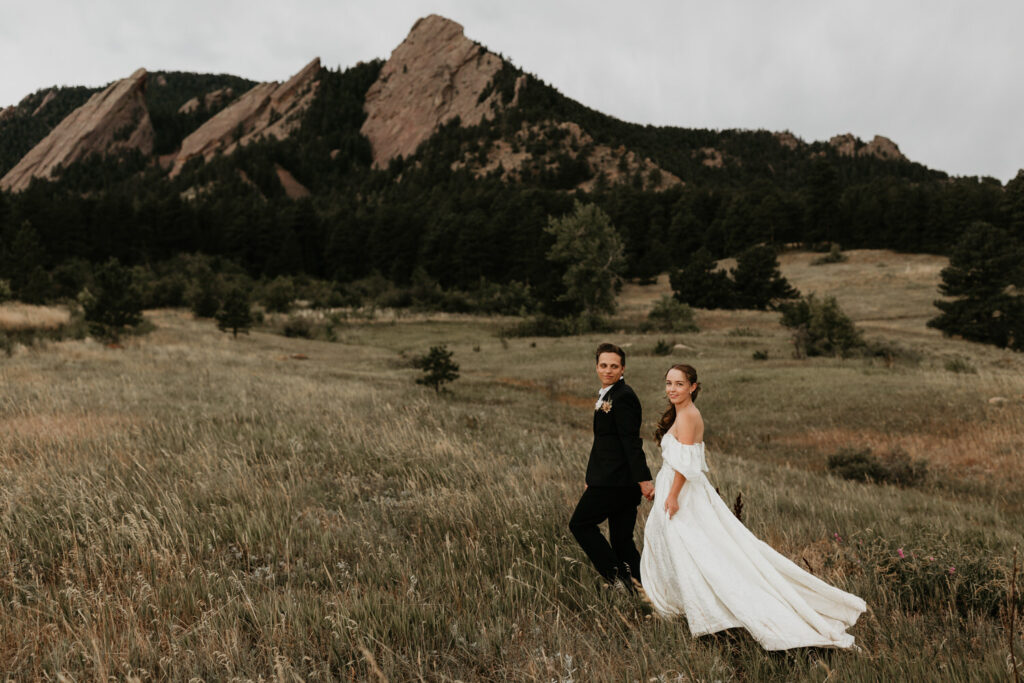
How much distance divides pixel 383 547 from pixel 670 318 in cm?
3957

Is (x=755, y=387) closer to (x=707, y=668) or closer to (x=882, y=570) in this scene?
(x=882, y=570)

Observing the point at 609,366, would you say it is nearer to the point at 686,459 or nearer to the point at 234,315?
the point at 686,459

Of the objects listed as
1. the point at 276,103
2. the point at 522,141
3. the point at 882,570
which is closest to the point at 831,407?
the point at 882,570

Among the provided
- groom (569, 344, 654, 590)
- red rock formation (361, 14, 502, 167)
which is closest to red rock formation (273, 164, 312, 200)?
red rock formation (361, 14, 502, 167)

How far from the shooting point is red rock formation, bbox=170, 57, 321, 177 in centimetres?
14512

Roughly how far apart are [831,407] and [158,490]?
1590 cm

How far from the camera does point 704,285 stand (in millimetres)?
55438

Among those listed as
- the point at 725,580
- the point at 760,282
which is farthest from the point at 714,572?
the point at 760,282

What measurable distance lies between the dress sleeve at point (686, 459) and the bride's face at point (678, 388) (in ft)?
0.91

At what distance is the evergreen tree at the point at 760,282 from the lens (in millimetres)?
53219

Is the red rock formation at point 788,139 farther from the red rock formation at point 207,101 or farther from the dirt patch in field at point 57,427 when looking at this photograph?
the red rock formation at point 207,101

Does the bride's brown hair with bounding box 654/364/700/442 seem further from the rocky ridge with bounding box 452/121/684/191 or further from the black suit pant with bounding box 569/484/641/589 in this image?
the rocky ridge with bounding box 452/121/684/191

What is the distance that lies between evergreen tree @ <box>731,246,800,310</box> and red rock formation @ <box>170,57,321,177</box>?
436ft

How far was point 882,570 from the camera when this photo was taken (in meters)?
3.81
